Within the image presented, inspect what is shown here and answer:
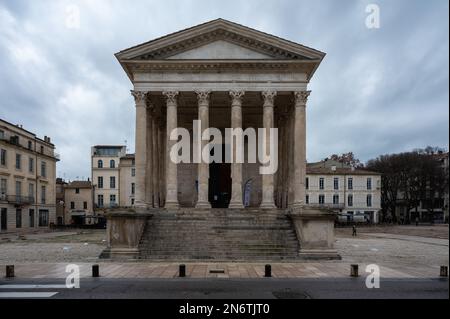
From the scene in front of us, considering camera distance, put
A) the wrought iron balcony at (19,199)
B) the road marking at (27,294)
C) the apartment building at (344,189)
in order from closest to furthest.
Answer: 1. the road marking at (27,294)
2. the wrought iron balcony at (19,199)
3. the apartment building at (344,189)

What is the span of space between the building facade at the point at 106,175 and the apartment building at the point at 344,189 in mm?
38392

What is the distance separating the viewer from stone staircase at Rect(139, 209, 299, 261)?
2039 cm

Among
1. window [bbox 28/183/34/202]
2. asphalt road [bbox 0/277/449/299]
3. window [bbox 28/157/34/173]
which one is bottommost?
asphalt road [bbox 0/277/449/299]

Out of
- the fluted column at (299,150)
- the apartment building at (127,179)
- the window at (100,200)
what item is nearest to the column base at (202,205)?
the fluted column at (299,150)

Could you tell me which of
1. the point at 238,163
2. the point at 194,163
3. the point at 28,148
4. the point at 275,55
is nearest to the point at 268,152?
the point at 238,163

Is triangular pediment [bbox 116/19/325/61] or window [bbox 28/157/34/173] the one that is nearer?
triangular pediment [bbox 116/19/325/61]

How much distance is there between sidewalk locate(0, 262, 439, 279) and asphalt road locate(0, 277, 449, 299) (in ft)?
3.35

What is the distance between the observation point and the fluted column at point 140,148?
85.3 ft

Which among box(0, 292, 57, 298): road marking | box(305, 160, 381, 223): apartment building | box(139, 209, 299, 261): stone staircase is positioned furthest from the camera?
box(305, 160, 381, 223): apartment building

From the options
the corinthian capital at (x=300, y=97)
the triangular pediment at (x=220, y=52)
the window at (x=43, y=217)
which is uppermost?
the triangular pediment at (x=220, y=52)

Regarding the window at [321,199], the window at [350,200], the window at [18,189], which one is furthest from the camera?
the window at [350,200]

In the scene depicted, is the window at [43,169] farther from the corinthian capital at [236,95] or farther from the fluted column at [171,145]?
the corinthian capital at [236,95]

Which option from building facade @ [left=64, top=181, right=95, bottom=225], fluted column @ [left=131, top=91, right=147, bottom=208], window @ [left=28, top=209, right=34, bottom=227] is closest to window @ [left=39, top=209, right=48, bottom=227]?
window @ [left=28, top=209, right=34, bottom=227]

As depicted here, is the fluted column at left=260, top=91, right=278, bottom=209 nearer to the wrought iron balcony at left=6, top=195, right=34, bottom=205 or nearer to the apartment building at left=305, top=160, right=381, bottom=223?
the wrought iron balcony at left=6, top=195, right=34, bottom=205
